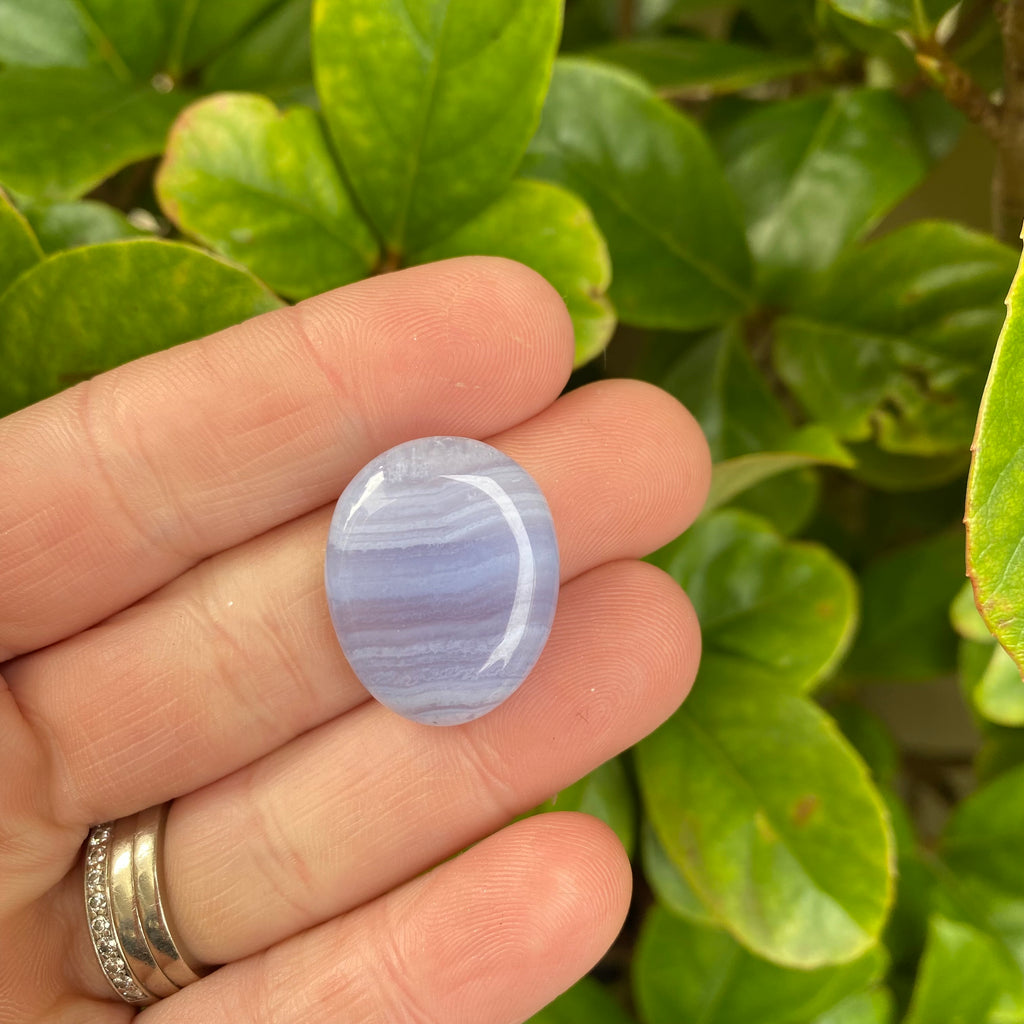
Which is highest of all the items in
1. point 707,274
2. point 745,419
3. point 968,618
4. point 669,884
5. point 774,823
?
point 707,274

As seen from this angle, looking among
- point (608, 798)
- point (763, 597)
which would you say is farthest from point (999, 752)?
point (608, 798)

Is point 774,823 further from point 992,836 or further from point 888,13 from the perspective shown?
point 888,13

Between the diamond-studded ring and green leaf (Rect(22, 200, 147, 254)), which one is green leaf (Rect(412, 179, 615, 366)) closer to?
green leaf (Rect(22, 200, 147, 254))

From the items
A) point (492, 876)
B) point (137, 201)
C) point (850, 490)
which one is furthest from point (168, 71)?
point (850, 490)

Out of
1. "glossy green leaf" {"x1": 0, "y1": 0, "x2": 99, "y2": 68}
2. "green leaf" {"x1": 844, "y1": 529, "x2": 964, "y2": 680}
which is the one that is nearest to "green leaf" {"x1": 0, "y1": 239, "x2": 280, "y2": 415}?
"glossy green leaf" {"x1": 0, "y1": 0, "x2": 99, "y2": 68}

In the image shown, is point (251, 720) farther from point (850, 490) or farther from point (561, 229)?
point (850, 490)

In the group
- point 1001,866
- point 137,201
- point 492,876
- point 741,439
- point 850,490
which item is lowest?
point 1001,866

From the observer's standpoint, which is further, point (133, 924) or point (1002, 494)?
point (133, 924)
